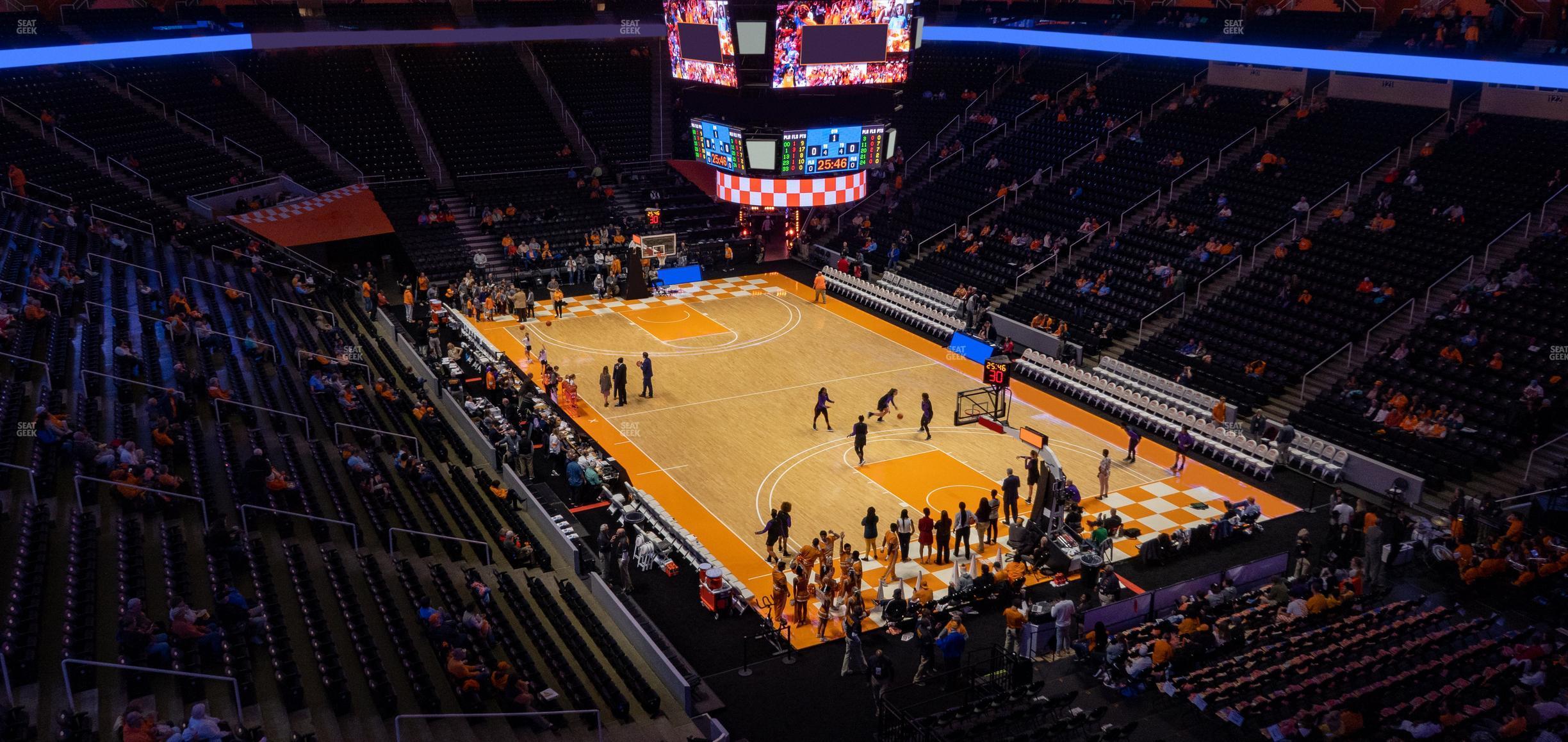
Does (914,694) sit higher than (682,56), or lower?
lower

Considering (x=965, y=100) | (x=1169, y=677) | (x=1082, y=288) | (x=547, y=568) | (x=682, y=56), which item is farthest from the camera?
(x=965, y=100)


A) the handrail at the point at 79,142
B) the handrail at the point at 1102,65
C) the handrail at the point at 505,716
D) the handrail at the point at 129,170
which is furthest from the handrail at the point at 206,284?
the handrail at the point at 1102,65

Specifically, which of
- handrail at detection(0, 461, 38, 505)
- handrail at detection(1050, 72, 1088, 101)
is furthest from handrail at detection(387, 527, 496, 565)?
handrail at detection(1050, 72, 1088, 101)

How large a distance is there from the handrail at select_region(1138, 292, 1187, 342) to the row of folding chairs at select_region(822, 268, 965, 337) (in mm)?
5101

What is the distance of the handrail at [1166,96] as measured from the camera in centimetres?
3941

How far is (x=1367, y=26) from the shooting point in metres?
32.2

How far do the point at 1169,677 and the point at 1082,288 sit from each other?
60.9 feet

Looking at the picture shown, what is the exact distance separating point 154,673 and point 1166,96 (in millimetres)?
36076

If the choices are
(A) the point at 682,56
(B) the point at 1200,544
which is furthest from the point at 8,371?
(B) the point at 1200,544

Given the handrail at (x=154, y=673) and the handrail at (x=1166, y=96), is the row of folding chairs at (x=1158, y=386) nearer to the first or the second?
the handrail at (x=1166, y=96)

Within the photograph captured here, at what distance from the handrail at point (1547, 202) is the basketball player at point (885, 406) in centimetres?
1525

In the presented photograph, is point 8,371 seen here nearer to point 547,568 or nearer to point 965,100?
point 547,568

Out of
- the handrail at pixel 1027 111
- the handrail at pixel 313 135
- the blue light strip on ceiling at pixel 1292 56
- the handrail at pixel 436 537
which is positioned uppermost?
the blue light strip on ceiling at pixel 1292 56

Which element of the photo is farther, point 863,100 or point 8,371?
point 863,100
